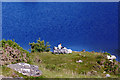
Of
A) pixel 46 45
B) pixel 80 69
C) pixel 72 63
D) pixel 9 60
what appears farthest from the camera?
pixel 46 45

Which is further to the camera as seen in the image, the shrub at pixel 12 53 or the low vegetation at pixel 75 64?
the low vegetation at pixel 75 64

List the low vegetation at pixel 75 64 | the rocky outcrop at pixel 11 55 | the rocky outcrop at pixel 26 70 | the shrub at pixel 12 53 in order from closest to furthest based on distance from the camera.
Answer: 1. the rocky outcrop at pixel 26 70
2. the rocky outcrop at pixel 11 55
3. the shrub at pixel 12 53
4. the low vegetation at pixel 75 64

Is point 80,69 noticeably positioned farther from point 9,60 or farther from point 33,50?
point 33,50

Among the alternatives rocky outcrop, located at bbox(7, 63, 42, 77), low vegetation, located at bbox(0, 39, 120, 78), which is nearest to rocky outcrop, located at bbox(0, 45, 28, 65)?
low vegetation, located at bbox(0, 39, 120, 78)

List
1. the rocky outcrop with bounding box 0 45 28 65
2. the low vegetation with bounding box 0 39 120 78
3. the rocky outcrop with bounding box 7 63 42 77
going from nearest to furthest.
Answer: the rocky outcrop with bounding box 7 63 42 77 < the rocky outcrop with bounding box 0 45 28 65 < the low vegetation with bounding box 0 39 120 78

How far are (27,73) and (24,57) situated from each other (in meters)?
4.43

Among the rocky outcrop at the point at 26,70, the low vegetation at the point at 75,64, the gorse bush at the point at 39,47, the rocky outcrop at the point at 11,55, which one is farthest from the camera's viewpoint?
the gorse bush at the point at 39,47

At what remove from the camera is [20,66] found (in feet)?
40.2

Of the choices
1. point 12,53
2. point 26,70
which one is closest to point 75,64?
point 12,53

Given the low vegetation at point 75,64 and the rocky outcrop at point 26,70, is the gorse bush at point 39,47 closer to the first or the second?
the low vegetation at point 75,64

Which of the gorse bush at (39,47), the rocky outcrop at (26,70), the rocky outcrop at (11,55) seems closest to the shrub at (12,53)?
the rocky outcrop at (11,55)

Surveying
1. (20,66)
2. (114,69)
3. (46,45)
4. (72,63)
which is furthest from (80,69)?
(46,45)

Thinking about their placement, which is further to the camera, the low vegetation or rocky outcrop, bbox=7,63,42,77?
the low vegetation

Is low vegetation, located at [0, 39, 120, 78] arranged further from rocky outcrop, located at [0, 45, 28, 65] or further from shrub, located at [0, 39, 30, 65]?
rocky outcrop, located at [0, 45, 28, 65]
